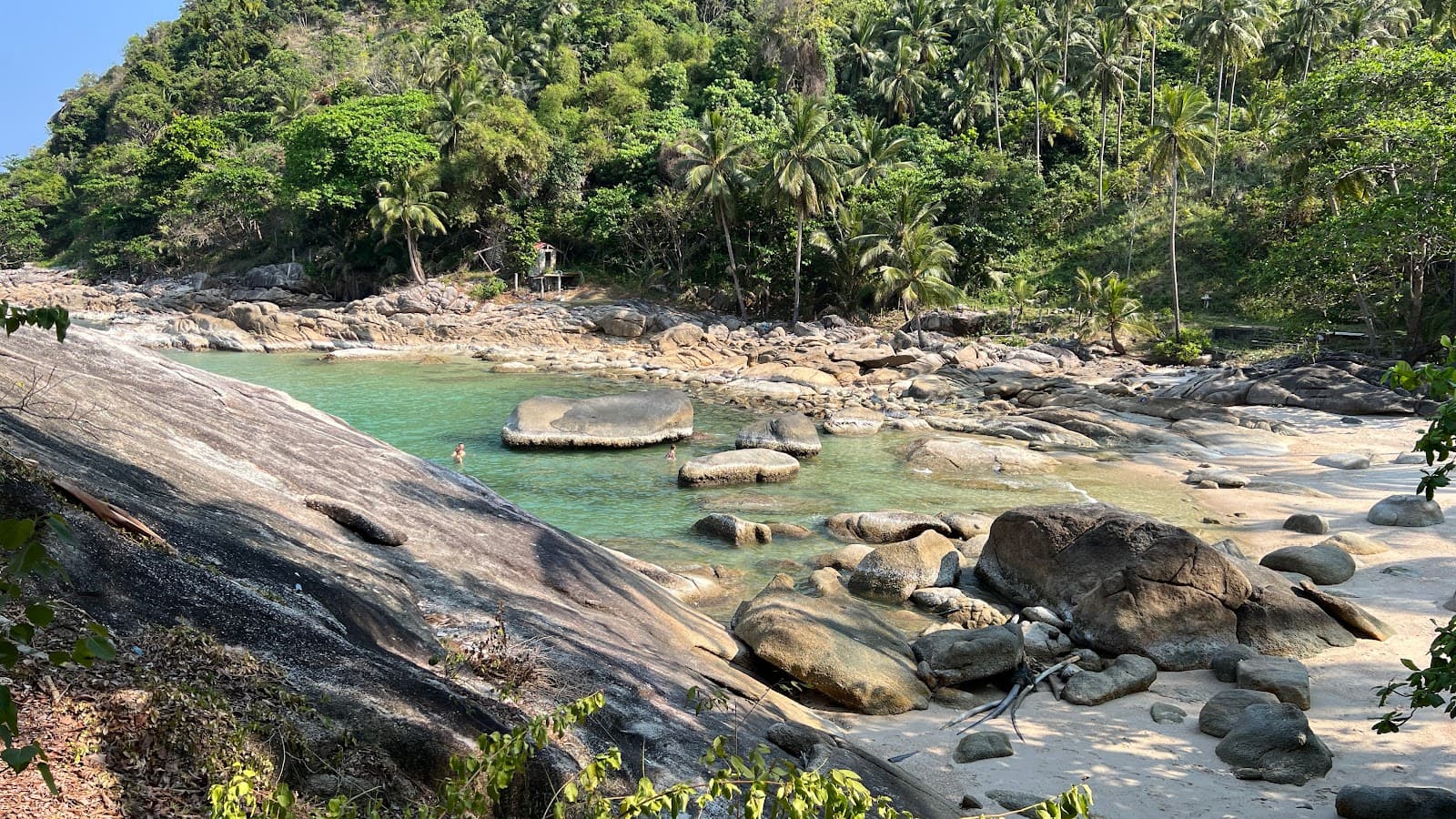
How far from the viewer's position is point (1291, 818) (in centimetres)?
637

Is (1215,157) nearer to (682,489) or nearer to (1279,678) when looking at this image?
(682,489)

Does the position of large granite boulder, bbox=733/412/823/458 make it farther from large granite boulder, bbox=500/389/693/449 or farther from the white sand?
the white sand

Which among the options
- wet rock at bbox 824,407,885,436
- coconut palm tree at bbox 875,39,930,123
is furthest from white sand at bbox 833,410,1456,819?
coconut palm tree at bbox 875,39,930,123

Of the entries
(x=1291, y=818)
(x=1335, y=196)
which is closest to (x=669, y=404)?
(x=1291, y=818)

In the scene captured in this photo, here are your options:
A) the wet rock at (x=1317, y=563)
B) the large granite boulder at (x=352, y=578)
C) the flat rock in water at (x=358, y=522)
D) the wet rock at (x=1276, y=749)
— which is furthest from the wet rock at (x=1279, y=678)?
the flat rock in water at (x=358, y=522)

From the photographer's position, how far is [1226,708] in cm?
780

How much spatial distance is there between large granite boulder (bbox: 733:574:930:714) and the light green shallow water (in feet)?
11.2

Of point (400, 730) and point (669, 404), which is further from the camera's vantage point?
point (669, 404)

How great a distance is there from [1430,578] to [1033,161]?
37.9 metres

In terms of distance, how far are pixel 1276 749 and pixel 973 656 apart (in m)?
2.69

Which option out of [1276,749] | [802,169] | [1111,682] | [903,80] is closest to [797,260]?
[802,169]

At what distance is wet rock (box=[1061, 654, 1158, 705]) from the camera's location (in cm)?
862

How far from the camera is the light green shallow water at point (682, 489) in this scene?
15.1 m

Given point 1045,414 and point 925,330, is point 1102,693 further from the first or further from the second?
point 925,330
